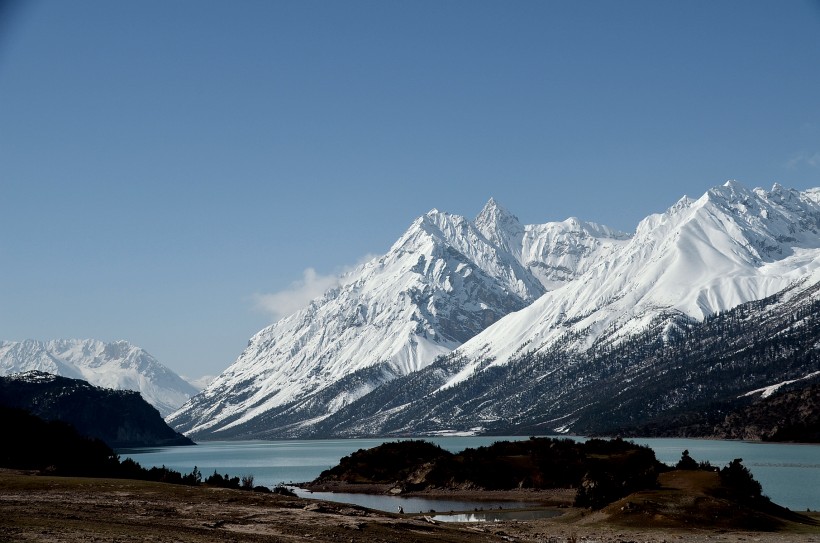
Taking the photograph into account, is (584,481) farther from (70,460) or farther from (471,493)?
(70,460)

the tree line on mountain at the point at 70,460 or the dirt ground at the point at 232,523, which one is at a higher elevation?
the tree line on mountain at the point at 70,460

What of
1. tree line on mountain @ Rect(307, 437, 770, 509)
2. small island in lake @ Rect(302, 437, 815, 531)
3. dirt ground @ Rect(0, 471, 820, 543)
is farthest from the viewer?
tree line on mountain @ Rect(307, 437, 770, 509)

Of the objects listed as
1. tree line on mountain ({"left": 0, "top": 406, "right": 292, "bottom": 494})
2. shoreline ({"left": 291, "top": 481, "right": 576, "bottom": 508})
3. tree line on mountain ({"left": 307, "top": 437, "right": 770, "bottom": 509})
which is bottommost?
shoreline ({"left": 291, "top": 481, "right": 576, "bottom": 508})

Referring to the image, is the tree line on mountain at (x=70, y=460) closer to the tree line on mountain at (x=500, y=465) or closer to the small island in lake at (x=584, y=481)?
the small island in lake at (x=584, y=481)

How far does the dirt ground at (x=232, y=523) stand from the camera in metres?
45.2

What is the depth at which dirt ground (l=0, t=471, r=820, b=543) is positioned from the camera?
148ft

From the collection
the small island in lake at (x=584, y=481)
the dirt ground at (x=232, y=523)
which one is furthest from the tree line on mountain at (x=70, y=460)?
the small island in lake at (x=584, y=481)

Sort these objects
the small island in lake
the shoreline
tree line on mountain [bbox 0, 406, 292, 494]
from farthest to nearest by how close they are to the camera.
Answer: the shoreline < tree line on mountain [bbox 0, 406, 292, 494] < the small island in lake

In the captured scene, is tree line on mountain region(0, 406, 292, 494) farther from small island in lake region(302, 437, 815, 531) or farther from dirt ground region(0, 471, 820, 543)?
small island in lake region(302, 437, 815, 531)

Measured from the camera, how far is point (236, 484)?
87.7 meters

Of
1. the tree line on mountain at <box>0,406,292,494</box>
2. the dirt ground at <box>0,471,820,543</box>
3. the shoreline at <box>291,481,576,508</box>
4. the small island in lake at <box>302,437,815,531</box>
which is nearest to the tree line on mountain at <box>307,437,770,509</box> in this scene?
the small island in lake at <box>302,437,815,531</box>

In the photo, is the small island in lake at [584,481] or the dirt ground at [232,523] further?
the small island in lake at [584,481]

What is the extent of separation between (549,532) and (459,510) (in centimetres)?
2749

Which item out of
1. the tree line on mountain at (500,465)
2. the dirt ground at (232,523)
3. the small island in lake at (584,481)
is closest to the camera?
the dirt ground at (232,523)
